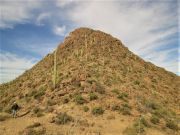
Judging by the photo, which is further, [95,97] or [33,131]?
[95,97]

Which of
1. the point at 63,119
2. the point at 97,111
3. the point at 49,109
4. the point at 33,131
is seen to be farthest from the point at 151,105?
the point at 33,131

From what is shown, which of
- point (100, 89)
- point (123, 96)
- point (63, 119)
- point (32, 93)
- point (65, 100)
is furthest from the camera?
point (32, 93)

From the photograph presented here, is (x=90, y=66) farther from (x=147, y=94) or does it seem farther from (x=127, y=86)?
(x=147, y=94)

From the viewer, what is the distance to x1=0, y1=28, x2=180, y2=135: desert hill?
1845 centimetres

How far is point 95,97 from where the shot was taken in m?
23.3

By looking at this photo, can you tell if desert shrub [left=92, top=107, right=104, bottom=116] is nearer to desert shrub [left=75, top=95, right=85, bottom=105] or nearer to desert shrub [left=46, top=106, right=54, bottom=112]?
desert shrub [left=75, top=95, right=85, bottom=105]

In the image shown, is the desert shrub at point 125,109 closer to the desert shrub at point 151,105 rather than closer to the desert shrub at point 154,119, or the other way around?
the desert shrub at point 154,119

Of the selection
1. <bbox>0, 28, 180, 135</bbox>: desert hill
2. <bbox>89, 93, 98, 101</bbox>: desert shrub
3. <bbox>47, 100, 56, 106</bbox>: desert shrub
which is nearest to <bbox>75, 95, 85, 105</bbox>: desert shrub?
<bbox>0, 28, 180, 135</bbox>: desert hill

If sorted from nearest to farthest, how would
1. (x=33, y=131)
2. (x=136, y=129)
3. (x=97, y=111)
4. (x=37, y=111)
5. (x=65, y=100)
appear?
(x=33, y=131)
(x=136, y=129)
(x=97, y=111)
(x=37, y=111)
(x=65, y=100)

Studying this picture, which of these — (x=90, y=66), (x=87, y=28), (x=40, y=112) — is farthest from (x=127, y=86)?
(x=87, y=28)

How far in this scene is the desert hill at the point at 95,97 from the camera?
18453 millimetres

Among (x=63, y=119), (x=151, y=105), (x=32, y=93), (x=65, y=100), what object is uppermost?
(x=32, y=93)

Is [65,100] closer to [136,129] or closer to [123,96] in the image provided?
[123,96]

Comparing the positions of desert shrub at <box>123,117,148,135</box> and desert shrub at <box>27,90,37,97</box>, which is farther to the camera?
desert shrub at <box>27,90,37,97</box>
